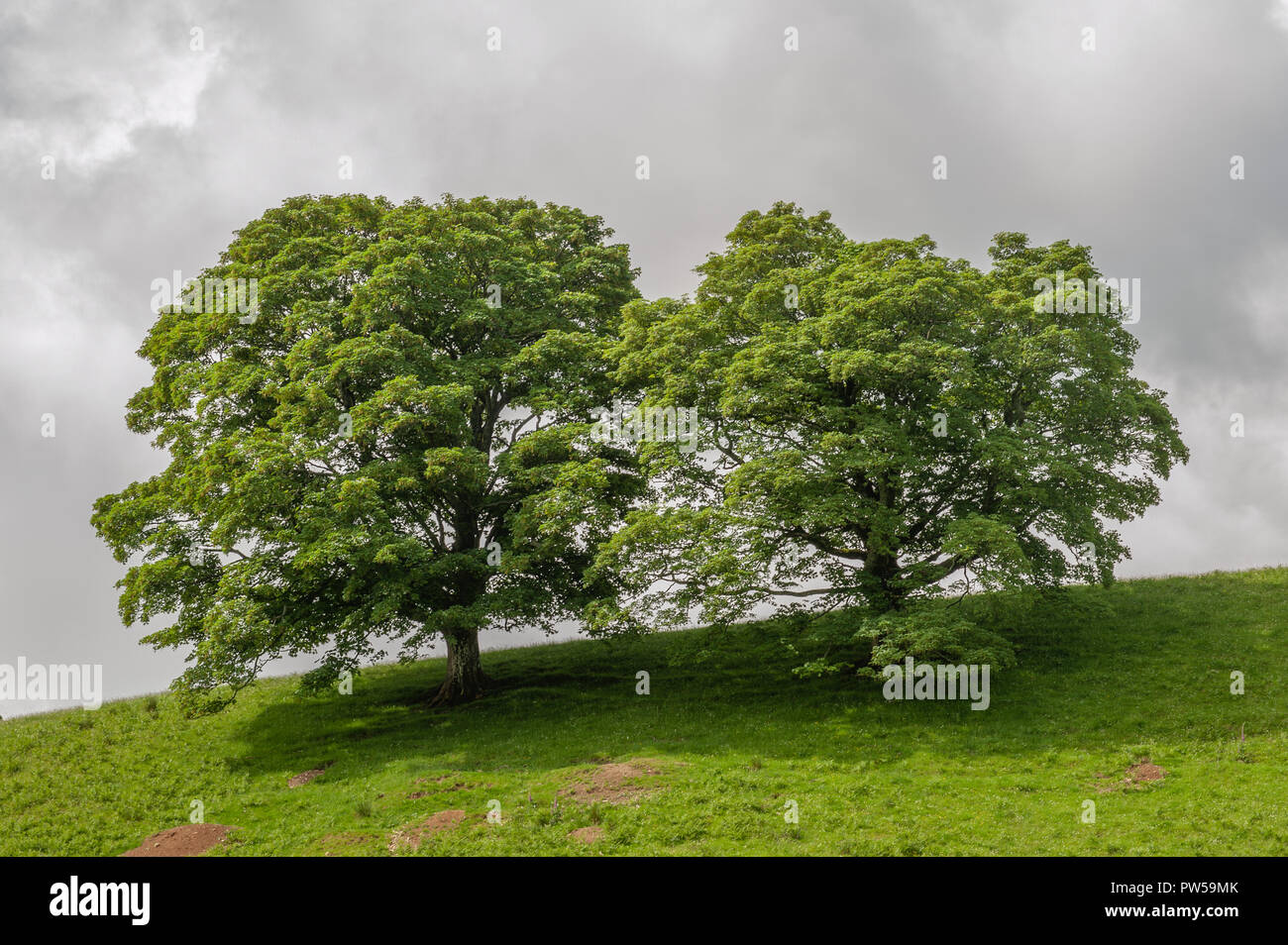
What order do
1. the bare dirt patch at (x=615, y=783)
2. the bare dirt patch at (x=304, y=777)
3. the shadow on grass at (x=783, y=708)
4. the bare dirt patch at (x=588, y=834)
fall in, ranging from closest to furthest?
the bare dirt patch at (x=588, y=834) → the bare dirt patch at (x=615, y=783) → the bare dirt patch at (x=304, y=777) → the shadow on grass at (x=783, y=708)

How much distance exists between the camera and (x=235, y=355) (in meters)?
31.0

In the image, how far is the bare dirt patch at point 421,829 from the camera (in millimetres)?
18578

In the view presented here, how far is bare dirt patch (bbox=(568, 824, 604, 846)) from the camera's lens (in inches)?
717

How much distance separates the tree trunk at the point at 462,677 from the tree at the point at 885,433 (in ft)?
23.8

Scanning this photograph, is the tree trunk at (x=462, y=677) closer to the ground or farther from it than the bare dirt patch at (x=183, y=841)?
farther from it

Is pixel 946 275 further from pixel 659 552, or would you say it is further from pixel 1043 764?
pixel 1043 764

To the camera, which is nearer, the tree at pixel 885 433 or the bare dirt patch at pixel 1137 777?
the bare dirt patch at pixel 1137 777

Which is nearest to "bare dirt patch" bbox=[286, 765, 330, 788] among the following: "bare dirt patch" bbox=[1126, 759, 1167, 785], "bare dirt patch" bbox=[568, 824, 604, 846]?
"bare dirt patch" bbox=[568, 824, 604, 846]

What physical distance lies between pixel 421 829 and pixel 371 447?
1363cm

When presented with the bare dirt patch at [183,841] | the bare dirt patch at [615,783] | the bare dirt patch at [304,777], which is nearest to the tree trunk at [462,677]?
the bare dirt patch at [304,777]

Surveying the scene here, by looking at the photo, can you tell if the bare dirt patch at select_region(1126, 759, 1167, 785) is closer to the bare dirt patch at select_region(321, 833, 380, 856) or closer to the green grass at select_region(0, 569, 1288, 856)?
the green grass at select_region(0, 569, 1288, 856)

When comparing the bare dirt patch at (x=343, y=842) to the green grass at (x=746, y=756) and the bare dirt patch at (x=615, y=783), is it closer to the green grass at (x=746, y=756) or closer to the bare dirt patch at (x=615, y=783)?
the green grass at (x=746, y=756)

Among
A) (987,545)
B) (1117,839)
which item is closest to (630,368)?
(987,545)

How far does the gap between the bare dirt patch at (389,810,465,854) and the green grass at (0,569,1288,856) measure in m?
0.27
